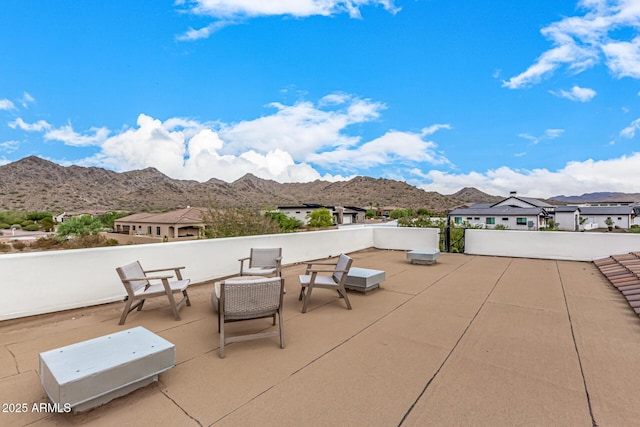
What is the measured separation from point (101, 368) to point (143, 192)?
178 feet

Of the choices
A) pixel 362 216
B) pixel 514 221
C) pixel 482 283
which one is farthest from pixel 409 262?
pixel 362 216

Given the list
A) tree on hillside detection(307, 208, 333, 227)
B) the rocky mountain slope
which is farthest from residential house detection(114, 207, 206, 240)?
tree on hillside detection(307, 208, 333, 227)

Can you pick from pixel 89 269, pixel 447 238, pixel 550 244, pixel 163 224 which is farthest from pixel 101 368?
pixel 163 224

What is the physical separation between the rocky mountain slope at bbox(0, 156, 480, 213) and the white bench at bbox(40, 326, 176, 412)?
30.1m

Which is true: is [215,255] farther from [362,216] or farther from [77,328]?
[362,216]

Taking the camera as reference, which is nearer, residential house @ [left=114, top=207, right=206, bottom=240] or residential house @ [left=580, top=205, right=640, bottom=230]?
residential house @ [left=114, top=207, right=206, bottom=240]

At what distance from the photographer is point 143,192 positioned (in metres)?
49.5

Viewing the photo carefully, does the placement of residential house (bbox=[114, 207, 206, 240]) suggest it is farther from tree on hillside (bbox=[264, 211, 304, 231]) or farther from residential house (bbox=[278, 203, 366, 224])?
residential house (bbox=[278, 203, 366, 224])

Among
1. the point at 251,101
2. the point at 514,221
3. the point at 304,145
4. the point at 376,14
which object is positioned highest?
the point at 376,14

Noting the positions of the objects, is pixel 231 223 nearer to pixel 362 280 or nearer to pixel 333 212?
pixel 362 280

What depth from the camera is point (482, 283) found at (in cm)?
592

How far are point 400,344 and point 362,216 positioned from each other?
64.2 m

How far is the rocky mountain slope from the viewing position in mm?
41062

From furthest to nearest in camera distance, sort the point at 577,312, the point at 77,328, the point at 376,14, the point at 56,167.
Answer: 1. the point at 56,167
2. the point at 376,14
3. the point at 577,312
4. the point at 77,328
